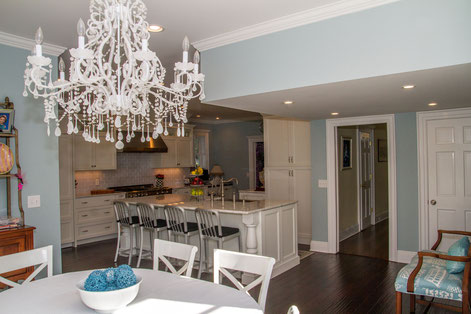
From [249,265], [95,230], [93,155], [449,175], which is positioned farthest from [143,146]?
[249,265]

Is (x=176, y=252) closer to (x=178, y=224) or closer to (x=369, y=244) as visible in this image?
(x=178, y=224)

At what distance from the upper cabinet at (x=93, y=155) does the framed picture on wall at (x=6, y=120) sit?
335 cm

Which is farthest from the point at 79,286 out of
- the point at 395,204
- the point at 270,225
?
the point at 395,204

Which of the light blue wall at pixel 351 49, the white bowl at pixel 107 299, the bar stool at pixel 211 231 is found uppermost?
the light blue wall at pixel 351 49

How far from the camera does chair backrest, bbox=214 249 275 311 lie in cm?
216

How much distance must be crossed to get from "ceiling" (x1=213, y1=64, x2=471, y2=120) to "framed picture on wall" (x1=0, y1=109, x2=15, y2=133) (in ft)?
6.02

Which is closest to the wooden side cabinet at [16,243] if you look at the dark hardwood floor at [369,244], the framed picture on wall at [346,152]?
the dark hardwood floor at [369,244]

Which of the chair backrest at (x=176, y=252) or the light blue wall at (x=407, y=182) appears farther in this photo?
the light blue wall at (x=407, y=182)

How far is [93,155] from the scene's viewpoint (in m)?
6.65

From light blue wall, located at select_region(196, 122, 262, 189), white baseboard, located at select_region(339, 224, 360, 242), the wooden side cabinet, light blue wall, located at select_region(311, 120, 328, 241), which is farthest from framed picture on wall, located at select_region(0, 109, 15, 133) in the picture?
light blue wall, located at select_region(196, 122, 262, 189)

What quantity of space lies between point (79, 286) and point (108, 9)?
4.77 ft

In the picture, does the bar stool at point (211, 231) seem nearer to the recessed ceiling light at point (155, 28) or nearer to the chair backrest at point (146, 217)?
the chair backrest at point (146, 217)

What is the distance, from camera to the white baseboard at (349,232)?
20.8ft

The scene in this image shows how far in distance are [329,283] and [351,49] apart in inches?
106
